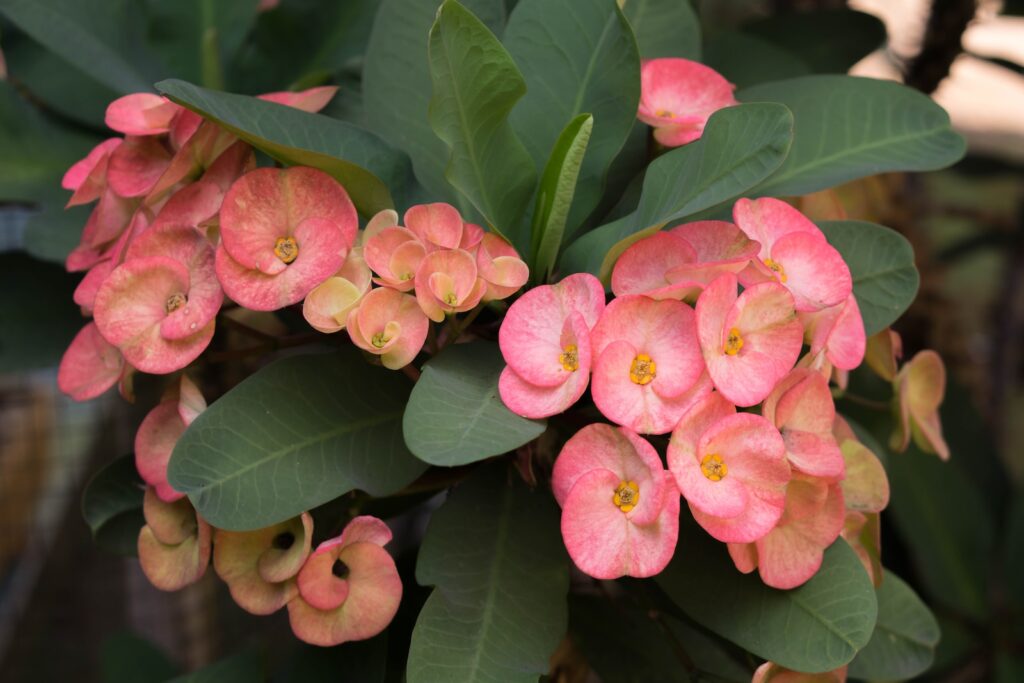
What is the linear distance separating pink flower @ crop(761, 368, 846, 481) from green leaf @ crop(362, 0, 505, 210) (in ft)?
0.85

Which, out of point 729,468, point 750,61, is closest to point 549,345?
point 729,468

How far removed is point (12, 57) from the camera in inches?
35.2

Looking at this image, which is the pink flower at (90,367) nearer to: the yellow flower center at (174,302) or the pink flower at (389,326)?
the yellow flower center at (174,302)

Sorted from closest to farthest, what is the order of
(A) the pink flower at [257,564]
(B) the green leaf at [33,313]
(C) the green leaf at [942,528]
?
1. (A) the pink flower at [257,564]
2. (B) the green leaf at [33,313]
3. (C) the green leaf at [942,528]

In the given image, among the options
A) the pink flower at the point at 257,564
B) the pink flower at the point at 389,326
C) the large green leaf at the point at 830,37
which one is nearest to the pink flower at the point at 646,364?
the pink flower at the point at 389,326

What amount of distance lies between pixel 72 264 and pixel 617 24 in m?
0.41

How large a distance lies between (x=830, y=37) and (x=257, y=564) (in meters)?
0.70

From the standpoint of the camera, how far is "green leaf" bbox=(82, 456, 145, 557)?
2.15 feet

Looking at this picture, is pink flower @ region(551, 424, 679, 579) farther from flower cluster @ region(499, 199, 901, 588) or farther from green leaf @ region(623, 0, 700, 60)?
green leaf @ region(623, 0, 700, 60)

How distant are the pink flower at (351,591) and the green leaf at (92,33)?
0.47m

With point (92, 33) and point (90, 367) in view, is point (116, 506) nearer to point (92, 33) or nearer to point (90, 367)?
point (90, 367)

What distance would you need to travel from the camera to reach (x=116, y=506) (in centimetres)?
66

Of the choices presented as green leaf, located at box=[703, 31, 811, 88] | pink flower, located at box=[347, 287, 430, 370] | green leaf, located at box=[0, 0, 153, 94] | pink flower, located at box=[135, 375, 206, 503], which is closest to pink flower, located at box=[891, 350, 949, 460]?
green leaf, located at box=[703, 31, 811, 88]

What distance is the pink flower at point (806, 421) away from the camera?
55 centimetres
